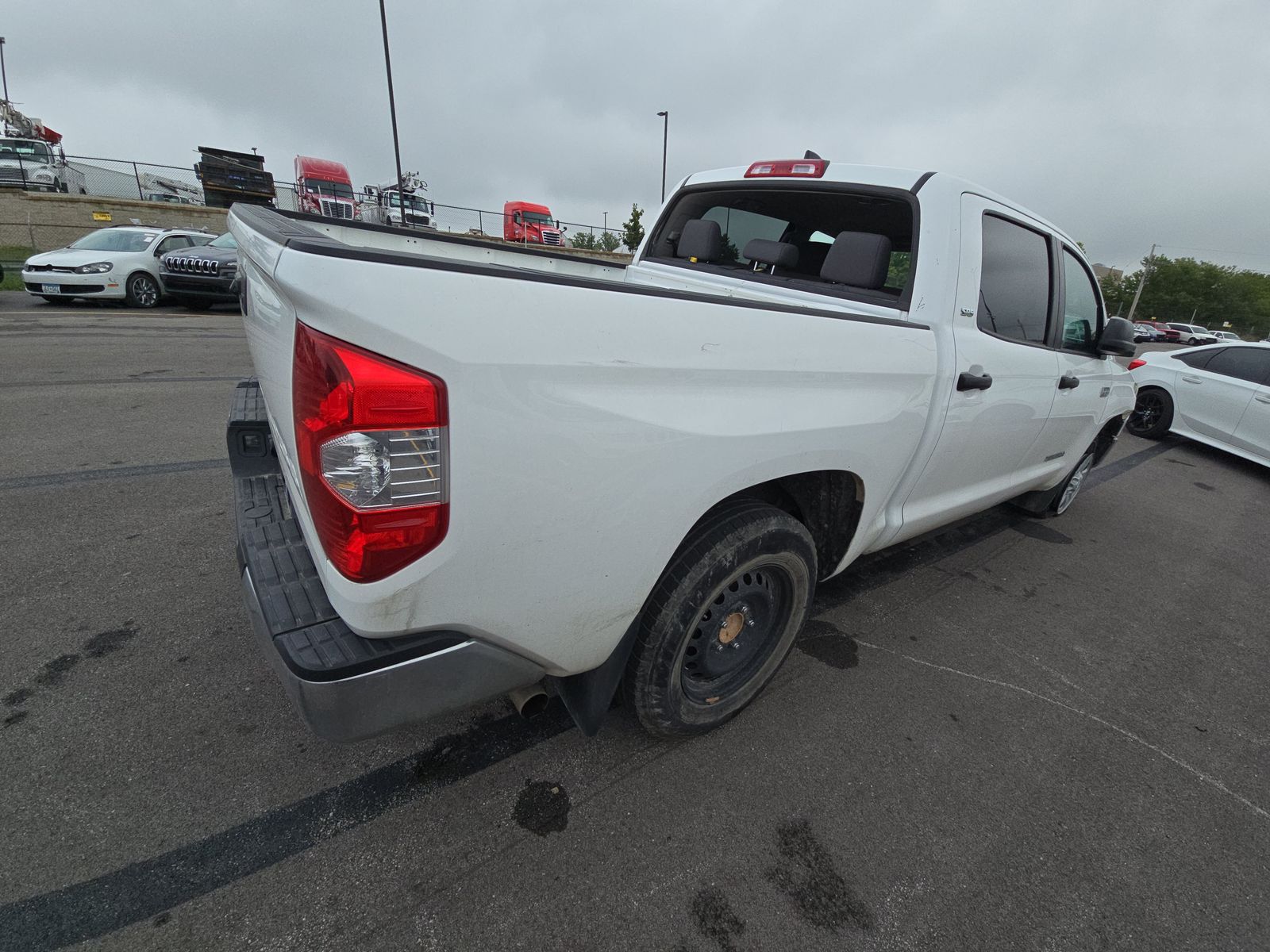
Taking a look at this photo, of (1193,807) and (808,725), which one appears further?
(808,725)

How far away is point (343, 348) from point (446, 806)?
142 centimetres

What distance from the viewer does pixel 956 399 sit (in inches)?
93.0

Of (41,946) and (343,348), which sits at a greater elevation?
(343,348)

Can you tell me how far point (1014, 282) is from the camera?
2.83m

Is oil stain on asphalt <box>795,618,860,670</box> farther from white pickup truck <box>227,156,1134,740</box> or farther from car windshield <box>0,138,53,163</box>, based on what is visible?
car windshield <box>0,138,53,163</box>

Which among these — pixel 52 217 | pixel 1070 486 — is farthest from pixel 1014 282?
pixel 52 217

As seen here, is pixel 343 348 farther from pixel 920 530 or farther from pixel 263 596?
pixel 920 530

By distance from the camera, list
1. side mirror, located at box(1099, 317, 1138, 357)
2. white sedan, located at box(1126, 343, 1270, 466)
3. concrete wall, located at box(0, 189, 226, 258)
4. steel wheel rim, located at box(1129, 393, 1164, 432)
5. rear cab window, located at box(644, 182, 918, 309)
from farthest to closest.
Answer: concrete wall, located at box(0, 189, 226, 258) → steel wheel rim, located at box(1129, 393, 1164, 432) → white sedan, located at box(1126, 343, 1270, 466) → side mirror, located at box(1099, 317, 1138, 357) → rear cab window, located at box(644, 182, 918, 309)

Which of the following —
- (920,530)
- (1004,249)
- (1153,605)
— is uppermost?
(1004,249)

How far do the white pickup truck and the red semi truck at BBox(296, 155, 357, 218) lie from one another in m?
29.6

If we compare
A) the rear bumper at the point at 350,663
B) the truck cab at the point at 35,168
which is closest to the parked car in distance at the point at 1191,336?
the rear bumper at the point at 350,663

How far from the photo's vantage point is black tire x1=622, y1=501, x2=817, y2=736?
5.87ft

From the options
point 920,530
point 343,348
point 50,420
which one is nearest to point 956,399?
point 920,530

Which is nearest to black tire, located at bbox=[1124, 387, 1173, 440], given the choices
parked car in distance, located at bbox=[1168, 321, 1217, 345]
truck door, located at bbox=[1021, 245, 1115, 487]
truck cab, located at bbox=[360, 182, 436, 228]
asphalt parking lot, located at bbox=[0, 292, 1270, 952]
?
truck door, located at bbox=[1021, 245, 1115, 487]
